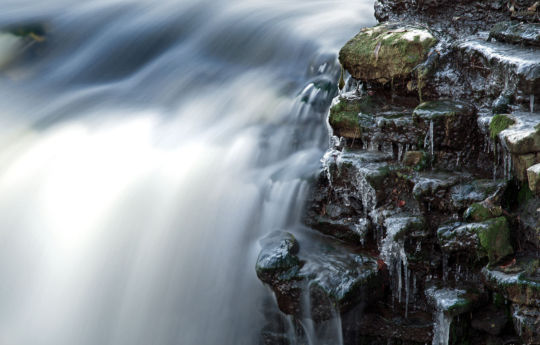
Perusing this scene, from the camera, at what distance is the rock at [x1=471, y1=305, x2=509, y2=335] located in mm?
3664

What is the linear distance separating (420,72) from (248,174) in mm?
1867

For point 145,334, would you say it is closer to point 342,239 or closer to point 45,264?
point 45,264

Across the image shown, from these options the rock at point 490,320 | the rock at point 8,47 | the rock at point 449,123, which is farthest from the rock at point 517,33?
the rock at point 8,47

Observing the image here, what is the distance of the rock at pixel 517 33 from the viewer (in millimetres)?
4133

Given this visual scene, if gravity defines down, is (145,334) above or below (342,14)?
below

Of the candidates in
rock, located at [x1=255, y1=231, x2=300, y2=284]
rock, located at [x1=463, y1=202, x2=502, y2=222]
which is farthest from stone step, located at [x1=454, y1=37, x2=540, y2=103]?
rock, located at [x1=255, y1=231, x2=300, y2=284]

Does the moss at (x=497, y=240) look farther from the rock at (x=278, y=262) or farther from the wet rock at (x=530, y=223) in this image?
the rock at (x=278, y=262)

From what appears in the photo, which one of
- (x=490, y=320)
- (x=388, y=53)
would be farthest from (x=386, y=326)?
(x=388, y=53)

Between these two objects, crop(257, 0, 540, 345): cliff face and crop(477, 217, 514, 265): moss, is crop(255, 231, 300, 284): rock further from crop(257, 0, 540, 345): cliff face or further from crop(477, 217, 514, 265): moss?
crop(477, 217, 514, 265): moss

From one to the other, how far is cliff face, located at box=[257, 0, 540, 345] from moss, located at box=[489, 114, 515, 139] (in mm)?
12

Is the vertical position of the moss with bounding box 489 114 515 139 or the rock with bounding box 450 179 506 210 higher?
the moss with bounding box 489 114 515 139

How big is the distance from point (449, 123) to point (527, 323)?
151 cm

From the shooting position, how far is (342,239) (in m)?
4.61

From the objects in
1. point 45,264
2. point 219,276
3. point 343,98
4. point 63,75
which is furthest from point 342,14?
point 45,264
